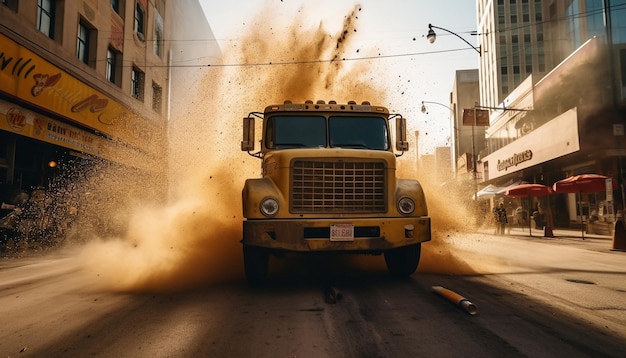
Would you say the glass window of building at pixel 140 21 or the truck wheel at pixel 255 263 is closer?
the truck wheel at pixel 255 263

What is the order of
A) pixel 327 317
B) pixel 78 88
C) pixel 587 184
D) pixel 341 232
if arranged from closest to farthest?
pixel 327 317
pixel 341 232
pixel 587 184
pixel 78 88

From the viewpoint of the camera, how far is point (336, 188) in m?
6.41

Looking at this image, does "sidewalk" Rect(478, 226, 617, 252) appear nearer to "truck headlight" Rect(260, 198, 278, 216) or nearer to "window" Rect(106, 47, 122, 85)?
"truck headlight" Rect(260, 198, 278, 216)

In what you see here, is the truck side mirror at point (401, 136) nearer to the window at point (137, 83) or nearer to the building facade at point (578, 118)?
the building facade at point (578, 118)

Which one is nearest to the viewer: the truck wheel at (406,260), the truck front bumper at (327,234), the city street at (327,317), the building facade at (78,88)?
the city street at (327,317)

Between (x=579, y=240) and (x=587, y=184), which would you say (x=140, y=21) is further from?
(x=579, y=240)

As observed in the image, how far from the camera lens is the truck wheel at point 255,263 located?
6305mm

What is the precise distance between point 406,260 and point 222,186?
471cm

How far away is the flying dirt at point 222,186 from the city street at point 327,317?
76cm

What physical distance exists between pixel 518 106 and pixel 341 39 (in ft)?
89.5

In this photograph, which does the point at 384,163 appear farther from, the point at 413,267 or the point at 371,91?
the point at 371,91

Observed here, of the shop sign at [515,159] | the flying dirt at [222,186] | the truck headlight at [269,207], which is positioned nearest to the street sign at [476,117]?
the shop sign at [515,159]

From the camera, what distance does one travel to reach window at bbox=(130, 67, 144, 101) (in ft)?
80.7

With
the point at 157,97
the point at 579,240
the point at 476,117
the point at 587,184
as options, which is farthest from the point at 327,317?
the point at 157,97
